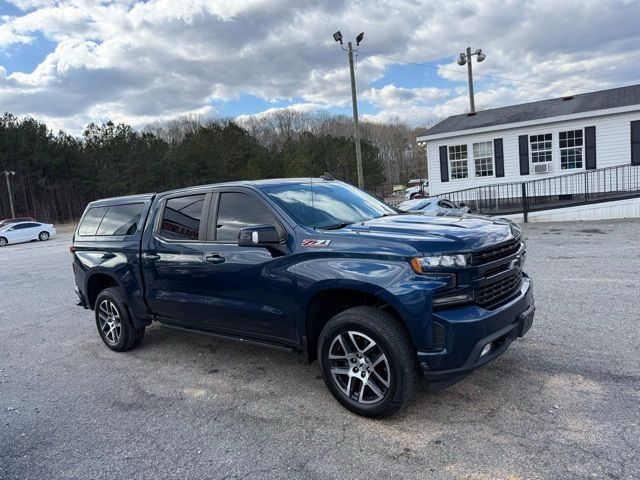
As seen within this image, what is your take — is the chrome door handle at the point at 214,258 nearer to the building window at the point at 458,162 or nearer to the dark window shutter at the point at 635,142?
the dark window shutter at the point at 635,142

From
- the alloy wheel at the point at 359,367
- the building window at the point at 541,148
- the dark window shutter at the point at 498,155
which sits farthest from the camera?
the dark window shutter at the point at 498,155

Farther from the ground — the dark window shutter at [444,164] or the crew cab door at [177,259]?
the dark window shutter at [444,164]

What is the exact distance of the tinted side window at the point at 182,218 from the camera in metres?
4.71

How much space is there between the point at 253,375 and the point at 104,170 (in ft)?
154

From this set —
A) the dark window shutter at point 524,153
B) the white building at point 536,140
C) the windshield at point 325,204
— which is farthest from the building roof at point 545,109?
the windshield at point 325,204

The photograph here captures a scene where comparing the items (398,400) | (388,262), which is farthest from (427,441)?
(388,262)

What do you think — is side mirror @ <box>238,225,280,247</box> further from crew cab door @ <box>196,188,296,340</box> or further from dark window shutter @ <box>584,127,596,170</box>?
dark window shutter @ <box>584,127,596,170</box>

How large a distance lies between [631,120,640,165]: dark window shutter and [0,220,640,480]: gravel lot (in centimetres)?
1412

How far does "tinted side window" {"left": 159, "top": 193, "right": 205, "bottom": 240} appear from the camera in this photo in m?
4.71

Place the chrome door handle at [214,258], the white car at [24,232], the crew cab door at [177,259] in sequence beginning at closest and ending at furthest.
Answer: the chrome door handle at [214,258], the crew cab door at [177,259], the white car at [24,232]

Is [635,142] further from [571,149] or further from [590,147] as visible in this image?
[571,149]

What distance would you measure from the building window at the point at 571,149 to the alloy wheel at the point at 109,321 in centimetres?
1856

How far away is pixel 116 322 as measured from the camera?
18.4 feet

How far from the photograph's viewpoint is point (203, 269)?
4492 millimetres
